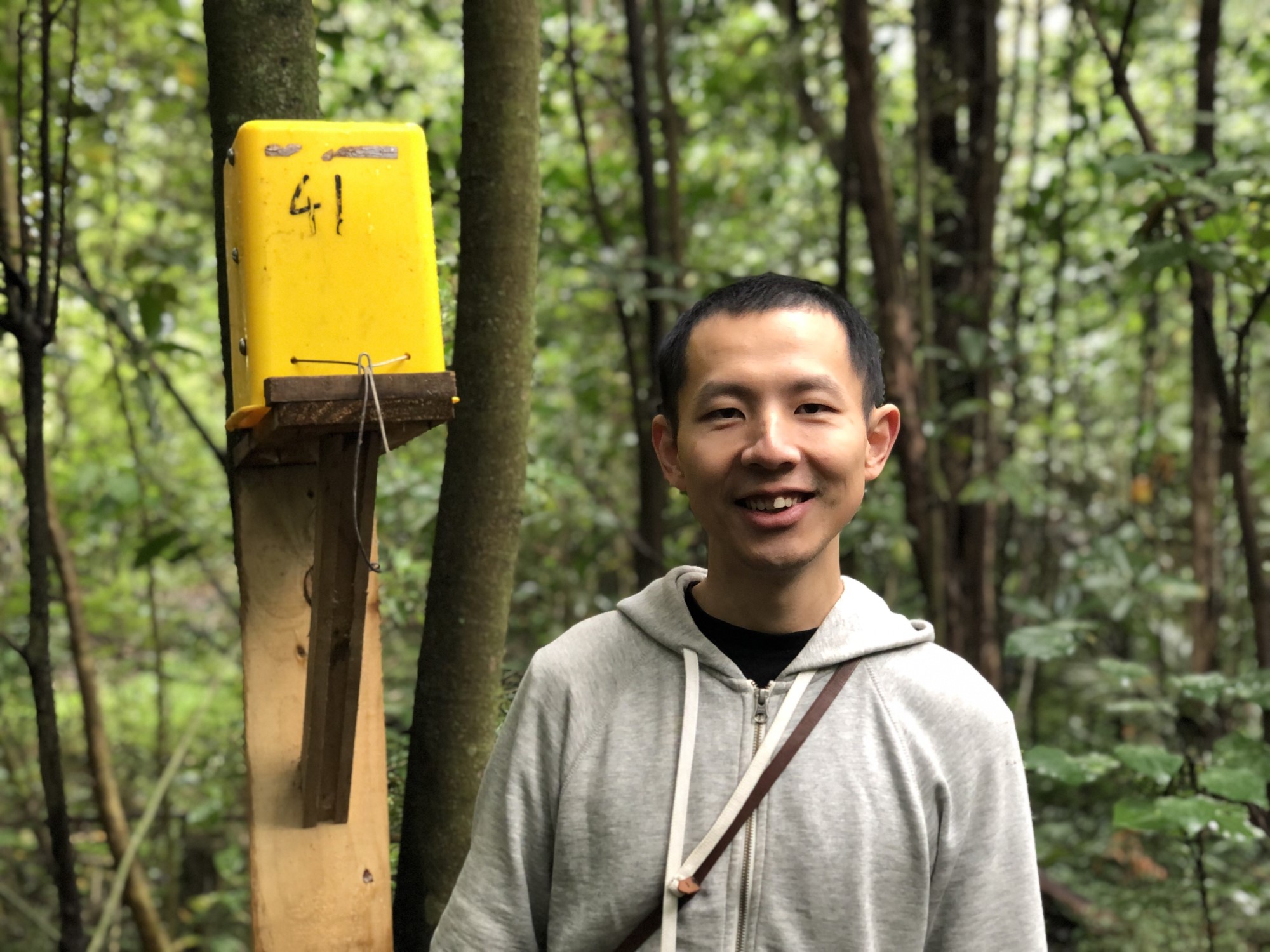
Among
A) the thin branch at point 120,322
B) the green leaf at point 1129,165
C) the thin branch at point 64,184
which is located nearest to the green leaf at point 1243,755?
the green leaf at point 1129,165

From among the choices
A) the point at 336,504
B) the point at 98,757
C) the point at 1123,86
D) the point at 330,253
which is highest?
the point at 1123,86

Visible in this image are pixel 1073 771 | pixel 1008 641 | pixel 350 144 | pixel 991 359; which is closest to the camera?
pixel 350 144

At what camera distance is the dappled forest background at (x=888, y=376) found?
3.14 meters

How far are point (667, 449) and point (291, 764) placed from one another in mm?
746

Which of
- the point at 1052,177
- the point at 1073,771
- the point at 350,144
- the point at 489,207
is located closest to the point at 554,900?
the point at 350,144

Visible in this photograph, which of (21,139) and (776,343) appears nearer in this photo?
(776,343)

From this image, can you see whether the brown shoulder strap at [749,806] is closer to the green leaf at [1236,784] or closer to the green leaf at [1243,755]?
the green leaf at [1236,784]

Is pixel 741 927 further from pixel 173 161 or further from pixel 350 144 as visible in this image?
pixel 173 161

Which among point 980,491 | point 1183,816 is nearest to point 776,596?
point 1183,816

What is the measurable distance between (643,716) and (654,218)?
2.50 metres

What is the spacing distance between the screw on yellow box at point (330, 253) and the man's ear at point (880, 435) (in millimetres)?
535

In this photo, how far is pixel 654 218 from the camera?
3.66 meters

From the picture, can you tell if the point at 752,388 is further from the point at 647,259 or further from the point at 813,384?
the point at 647,259

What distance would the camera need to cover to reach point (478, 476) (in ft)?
6.24
